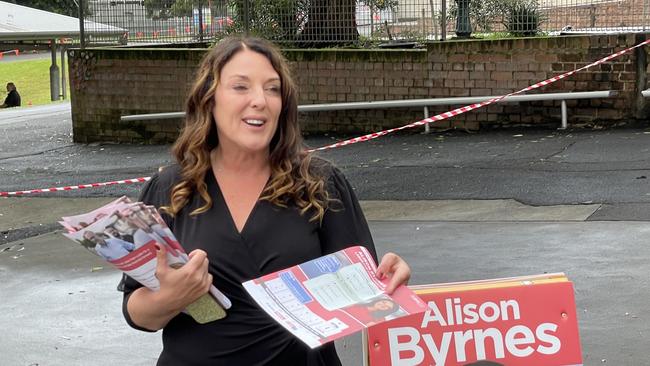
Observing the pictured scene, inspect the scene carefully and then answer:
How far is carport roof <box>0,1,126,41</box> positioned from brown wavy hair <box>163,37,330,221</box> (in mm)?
24847

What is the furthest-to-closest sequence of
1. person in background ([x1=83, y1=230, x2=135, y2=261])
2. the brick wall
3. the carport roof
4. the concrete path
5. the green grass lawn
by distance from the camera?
the green grass lawn < the carport roof < the brick wall < the concrete path < person in background ([x1=83, y1=230, x2=135, y2=261])

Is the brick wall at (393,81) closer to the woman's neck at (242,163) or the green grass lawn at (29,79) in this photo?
the woman's neck at (242,163)

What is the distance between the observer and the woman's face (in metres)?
3.03

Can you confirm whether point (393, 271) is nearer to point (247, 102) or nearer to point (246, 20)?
point (247, 102)

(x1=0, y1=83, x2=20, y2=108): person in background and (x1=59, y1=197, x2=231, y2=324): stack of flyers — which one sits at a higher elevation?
(x1=59, y1=197, x2=231, y2=324): stack of flyers

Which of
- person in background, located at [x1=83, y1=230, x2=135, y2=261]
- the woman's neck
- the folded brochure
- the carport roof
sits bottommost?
the folded brochure

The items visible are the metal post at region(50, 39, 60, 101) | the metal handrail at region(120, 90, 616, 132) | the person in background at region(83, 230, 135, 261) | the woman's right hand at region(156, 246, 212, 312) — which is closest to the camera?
the person in background at region(83, 230, 135, 261)

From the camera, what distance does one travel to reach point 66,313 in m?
7.07

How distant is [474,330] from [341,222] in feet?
2.52

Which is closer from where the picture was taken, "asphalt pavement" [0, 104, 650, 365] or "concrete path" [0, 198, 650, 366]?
"concrete path" [0, 198, 650, 366]

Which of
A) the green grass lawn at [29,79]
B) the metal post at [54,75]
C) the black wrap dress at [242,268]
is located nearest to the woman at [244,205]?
the black wrap dress at [242,268]

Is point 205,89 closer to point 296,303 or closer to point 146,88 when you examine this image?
point 296,303

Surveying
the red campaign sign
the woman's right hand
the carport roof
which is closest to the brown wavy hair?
the woman's right hand

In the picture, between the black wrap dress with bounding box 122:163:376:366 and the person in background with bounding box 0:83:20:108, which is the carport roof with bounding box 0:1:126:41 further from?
the black wrap dress with bounding box 122:163:376:366
